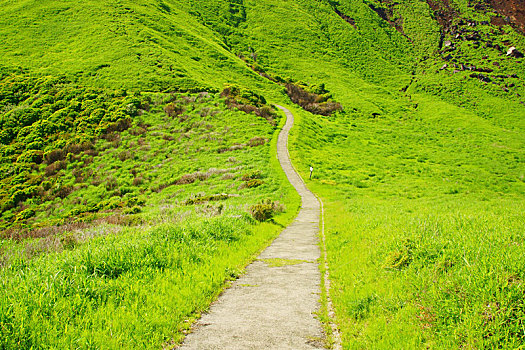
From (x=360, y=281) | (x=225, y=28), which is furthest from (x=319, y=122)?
(x=225, y=28)

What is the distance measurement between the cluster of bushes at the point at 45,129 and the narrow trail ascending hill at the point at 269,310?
2631 centimetres

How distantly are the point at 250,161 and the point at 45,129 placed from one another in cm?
2811

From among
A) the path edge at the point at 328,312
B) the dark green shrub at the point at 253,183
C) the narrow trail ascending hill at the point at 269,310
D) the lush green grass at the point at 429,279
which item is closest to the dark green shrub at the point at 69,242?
the narrow trail ascending hill at the point at 269,310

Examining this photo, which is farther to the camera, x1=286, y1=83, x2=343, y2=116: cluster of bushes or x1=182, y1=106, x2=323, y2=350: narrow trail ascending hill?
x1=286, y1=83, x2=343, y2=116: cluster of bushes

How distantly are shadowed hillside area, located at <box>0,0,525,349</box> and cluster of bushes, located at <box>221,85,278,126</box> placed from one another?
1.29 feet

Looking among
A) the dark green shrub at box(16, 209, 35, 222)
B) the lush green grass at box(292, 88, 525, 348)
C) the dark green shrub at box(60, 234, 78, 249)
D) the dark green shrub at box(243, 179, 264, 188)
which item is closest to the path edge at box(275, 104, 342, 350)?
the lush green grass at box(292, 88, 525, 348)

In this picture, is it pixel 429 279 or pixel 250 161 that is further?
pixel 250 161

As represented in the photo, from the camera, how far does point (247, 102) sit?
5016 cm

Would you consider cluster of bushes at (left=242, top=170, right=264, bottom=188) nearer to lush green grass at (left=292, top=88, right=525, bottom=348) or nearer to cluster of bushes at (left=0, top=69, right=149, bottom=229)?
lush green grass at (left=292, top=88, right=525, bottom=348)

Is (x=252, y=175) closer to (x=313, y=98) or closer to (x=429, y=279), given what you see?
(x=429, y=279)

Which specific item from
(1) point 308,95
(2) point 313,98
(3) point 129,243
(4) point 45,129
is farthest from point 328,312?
(1) point 308,95

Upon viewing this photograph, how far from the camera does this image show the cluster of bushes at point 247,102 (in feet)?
157

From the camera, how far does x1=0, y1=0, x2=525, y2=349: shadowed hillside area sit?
14.4 ft

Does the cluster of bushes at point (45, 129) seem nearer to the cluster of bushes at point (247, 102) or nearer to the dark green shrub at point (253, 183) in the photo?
the cluster of bushes at point (247, 102)
